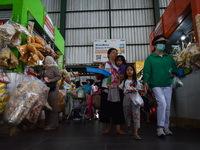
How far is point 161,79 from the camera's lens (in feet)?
7.74

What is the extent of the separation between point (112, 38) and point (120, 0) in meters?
2.84

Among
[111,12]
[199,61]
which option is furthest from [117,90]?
[111,12]

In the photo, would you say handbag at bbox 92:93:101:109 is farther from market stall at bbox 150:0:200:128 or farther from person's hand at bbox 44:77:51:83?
market stall at bbox 150:0:200:128

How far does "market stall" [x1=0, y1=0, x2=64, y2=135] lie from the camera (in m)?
2.14

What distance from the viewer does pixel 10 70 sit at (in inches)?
107

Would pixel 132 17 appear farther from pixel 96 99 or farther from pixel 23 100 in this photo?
pixel 23 100

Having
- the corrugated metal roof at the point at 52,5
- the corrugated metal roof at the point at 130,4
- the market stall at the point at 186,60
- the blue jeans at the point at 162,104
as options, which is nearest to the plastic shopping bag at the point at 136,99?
the blue jeans at the point at 162,104

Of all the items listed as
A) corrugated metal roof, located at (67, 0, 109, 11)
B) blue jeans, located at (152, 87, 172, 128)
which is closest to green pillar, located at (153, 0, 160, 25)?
corrugated metal roof, located at (67, 0, 109, 11)

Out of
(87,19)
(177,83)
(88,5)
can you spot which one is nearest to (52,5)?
(88,5)

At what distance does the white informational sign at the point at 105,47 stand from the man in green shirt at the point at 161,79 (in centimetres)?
808

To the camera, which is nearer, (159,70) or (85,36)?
(159,70)

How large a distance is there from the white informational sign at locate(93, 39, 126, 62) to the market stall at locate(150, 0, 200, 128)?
5.99m

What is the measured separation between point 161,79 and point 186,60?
1.53 feet

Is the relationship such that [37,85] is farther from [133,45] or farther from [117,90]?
[133,45]
